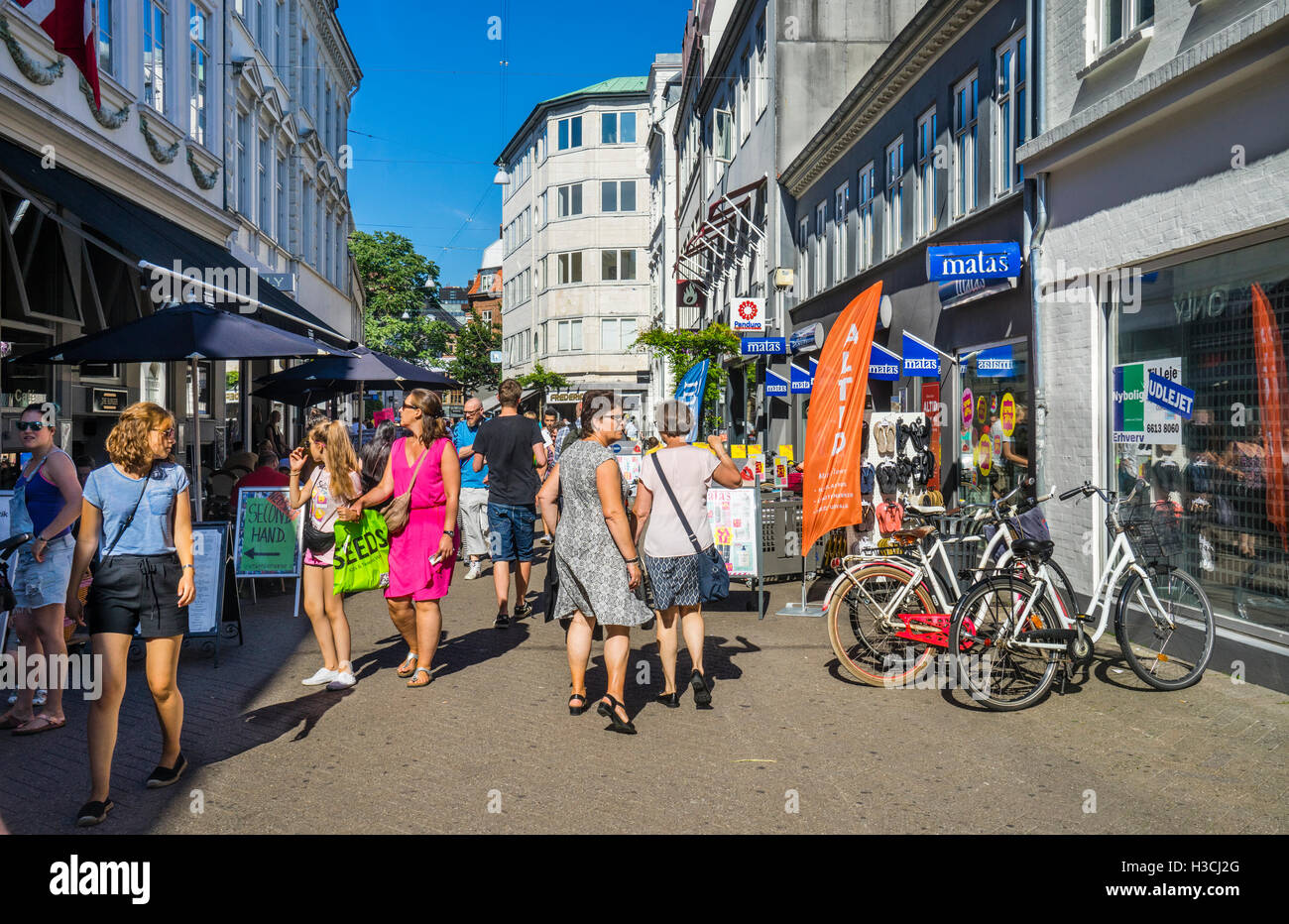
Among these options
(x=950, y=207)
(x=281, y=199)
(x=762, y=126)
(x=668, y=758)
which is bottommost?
(x=668, y=758)

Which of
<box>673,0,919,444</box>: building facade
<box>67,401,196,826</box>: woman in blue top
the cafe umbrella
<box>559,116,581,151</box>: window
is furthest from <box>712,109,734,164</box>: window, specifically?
<box>559,116,581,151</box>: window

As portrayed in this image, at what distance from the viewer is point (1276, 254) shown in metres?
6.97

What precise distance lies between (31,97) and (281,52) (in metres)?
17.0

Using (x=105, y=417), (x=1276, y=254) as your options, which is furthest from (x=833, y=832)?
(x=105, y=417)

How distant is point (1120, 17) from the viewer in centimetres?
893

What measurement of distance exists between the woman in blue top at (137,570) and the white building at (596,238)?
50.9 m

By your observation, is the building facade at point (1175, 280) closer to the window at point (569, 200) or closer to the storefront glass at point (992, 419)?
the storefront glass at point (992, 419)

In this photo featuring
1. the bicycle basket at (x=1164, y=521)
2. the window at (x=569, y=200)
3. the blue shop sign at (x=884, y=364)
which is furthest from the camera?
the window at (x=569, y=200)

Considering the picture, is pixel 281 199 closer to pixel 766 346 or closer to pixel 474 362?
pixel 766 346

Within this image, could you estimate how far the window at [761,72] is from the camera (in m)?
24.4

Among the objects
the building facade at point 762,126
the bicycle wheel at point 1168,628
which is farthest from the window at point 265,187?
the bicycle wheel at point 1168,628

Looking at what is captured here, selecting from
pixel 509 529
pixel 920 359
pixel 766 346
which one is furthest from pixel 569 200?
pixel 509 529

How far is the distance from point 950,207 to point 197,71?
13.1 metres

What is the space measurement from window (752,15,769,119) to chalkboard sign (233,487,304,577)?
17.8 metres
